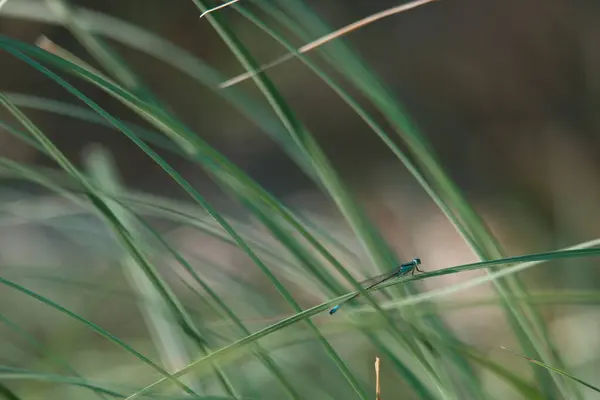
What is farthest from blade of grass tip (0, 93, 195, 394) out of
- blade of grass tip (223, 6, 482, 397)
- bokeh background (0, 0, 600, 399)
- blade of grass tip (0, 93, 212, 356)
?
bokeh background (0, 0, 600, 399)

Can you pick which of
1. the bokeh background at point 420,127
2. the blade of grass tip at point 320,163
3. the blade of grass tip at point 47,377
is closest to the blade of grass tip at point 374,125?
the blade of grass tip at point 320,163

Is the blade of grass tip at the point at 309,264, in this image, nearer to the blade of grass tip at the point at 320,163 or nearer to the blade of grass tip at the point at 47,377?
the blade of grass tip at the point at 320,163

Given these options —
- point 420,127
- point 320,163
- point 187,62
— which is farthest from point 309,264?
point 420,127

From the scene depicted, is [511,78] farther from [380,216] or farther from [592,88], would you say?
[380,216]

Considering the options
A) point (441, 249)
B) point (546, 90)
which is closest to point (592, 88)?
point (546, 90)

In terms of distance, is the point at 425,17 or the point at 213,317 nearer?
the point at 213,317

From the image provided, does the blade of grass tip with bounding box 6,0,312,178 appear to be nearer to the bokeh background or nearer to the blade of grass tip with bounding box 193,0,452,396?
the blade of grass tip with bounding box 193,0,452,396

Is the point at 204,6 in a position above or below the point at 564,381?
above
